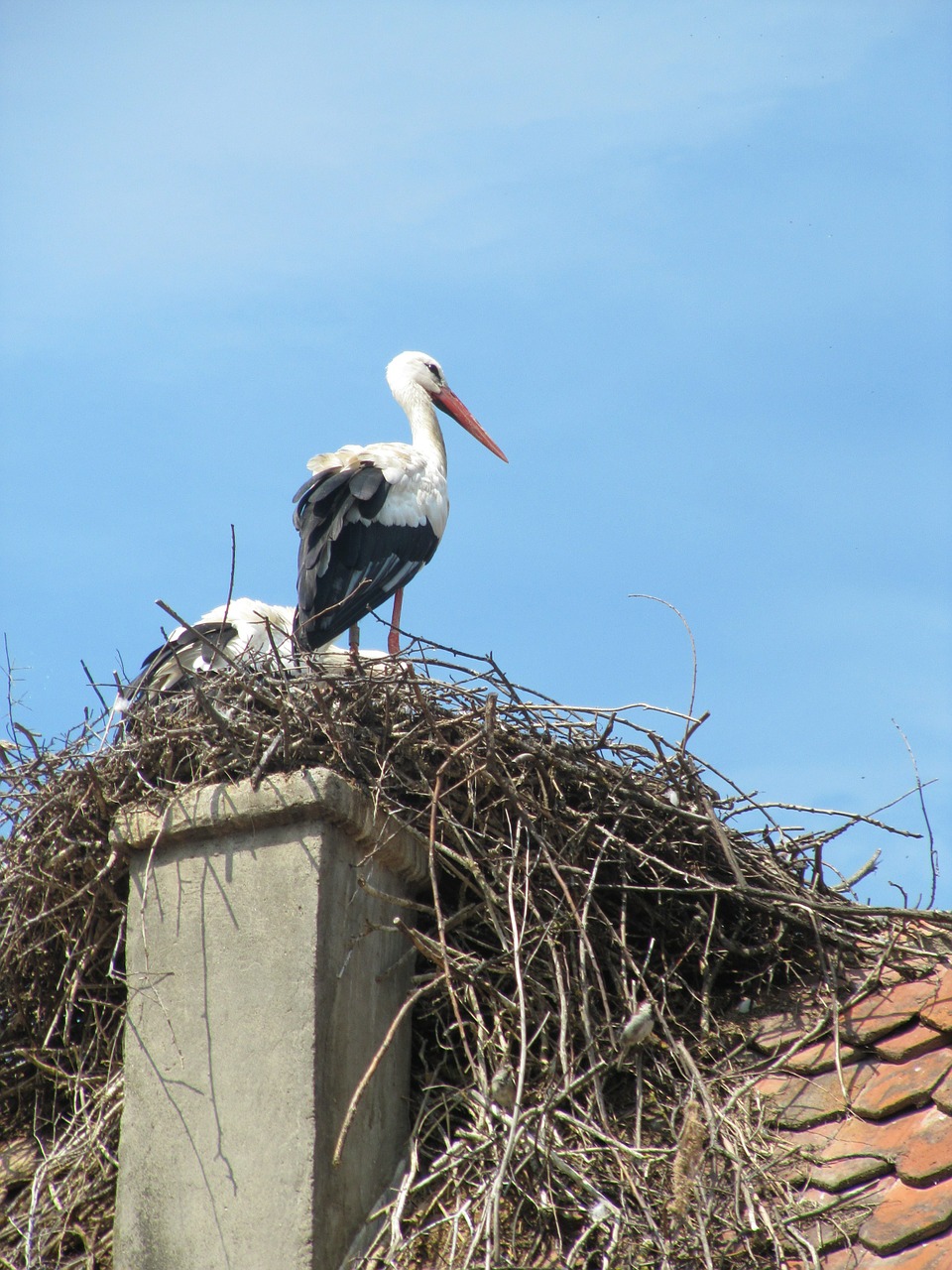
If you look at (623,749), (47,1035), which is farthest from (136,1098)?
(623,749)

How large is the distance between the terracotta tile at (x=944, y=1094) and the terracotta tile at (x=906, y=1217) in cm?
27

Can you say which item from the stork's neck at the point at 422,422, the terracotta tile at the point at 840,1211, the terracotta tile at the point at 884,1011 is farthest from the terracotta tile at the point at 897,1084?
the stork's neck at the point at 422,422

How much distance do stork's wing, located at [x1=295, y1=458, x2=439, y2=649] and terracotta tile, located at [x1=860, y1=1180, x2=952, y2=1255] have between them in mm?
3633

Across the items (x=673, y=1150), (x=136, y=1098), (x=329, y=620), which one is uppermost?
(x=329, y=620)

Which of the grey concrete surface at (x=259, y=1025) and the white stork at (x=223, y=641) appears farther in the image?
the white stork at (x=223, y=641)

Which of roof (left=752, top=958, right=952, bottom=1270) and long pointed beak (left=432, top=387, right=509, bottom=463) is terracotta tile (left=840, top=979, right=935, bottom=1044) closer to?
roof (left=752, top=958, right=952, bottom=1270)

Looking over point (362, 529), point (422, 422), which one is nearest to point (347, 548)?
point (362, 529)

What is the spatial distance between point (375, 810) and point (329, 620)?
2905mm

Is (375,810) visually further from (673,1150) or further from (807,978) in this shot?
(807,978)

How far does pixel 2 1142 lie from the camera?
4.30 meters

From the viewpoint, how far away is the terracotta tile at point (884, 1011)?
4000 mm

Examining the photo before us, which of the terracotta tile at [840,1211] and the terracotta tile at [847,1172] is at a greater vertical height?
the terracotta tile at [847,1172]

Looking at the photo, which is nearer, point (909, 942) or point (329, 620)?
point (909, 942)

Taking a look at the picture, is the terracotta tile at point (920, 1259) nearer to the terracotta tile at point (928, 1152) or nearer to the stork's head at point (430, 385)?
the terracotta tile at point (928, 1152)
